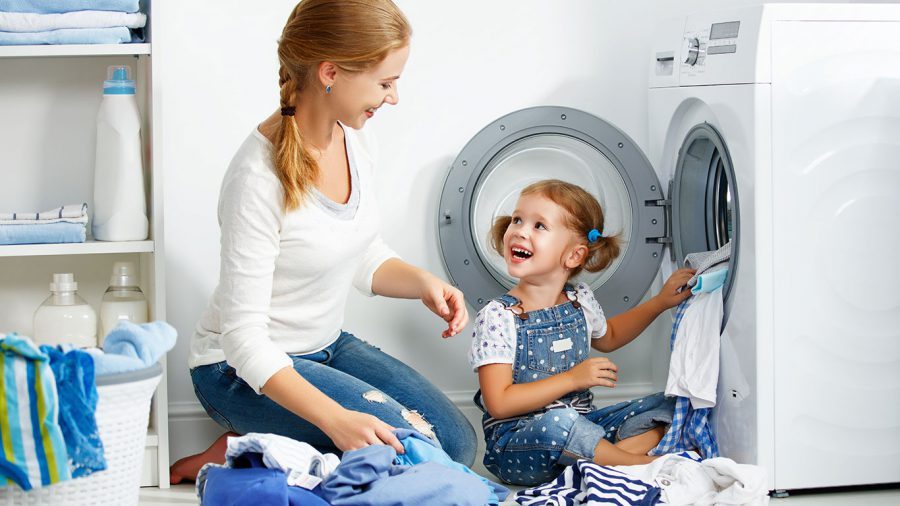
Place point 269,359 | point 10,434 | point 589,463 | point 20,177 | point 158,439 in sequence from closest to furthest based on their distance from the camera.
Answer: point 10,434 → point 269,359 → point 589,463 → point 158,439 → point 20,177

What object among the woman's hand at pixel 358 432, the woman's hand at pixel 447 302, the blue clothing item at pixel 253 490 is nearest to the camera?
the blue clothing item at pixel 253 490

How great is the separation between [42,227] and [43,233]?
1 cm

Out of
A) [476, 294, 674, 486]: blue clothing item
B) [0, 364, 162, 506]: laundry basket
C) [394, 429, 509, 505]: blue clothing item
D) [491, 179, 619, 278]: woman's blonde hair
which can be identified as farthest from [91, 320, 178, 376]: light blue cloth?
[491, 179, 619, 278]: woman's blonde hair

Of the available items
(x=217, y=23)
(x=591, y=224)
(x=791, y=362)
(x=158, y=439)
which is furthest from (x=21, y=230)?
(x=791, y=362)

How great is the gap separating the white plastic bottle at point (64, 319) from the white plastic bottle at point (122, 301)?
29mm

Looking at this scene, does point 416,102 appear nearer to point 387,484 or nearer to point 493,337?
point 493,337

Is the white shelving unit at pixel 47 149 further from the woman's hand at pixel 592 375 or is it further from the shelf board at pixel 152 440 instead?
the woman's hand at pixel 592 375

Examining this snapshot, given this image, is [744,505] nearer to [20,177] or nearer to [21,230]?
[21,230]

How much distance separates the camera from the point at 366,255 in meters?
2.14

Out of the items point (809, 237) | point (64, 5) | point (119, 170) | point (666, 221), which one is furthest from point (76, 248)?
point (809, 237)

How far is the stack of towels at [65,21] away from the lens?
6.48 feet

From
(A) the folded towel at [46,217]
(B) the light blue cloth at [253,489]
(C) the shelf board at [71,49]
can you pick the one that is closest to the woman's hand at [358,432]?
(B) the light blue cloth at [253,489]

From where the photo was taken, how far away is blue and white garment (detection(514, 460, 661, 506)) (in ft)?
5.90

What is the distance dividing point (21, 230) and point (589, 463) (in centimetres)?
115
